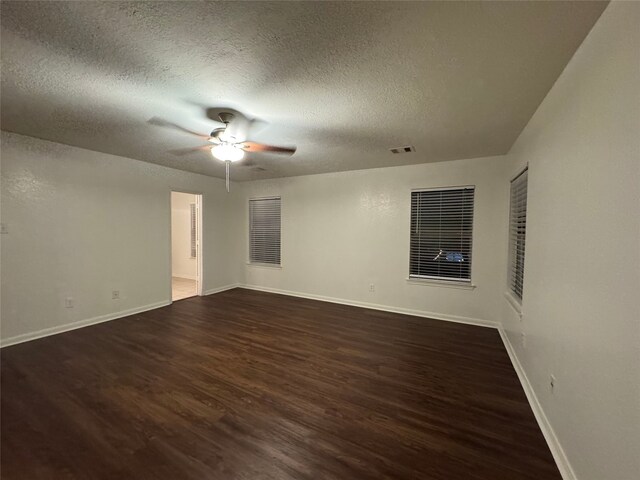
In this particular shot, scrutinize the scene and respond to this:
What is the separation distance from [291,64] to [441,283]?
3676mm

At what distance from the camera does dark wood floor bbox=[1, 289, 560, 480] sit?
153 cm

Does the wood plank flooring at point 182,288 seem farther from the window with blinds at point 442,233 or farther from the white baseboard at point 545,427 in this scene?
the white baseboard at point 545,427

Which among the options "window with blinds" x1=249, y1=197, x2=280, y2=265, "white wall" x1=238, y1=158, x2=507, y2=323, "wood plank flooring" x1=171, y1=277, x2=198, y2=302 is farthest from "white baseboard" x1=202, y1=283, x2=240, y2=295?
"window with blinds" x1=249, y1=197, x2=280, y2=265

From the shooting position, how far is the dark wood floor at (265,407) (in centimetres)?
153

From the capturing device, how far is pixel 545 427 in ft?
5.84

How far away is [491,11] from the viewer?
1.24m

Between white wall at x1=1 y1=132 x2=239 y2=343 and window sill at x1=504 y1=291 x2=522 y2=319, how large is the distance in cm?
518

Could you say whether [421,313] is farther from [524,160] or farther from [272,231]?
[272,231]

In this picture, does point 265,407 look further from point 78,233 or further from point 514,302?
point 78,233

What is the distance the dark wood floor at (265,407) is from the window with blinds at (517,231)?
2.70ft

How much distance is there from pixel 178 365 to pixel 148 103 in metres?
2.48

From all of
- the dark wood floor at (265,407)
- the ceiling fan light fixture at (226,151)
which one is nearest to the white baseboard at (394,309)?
the dark wood floor at (265,407)

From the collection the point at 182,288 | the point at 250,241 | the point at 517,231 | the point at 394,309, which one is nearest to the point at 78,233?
the point at 182,288

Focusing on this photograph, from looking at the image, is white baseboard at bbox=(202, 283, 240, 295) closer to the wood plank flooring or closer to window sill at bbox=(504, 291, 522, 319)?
the wood plank flooring
